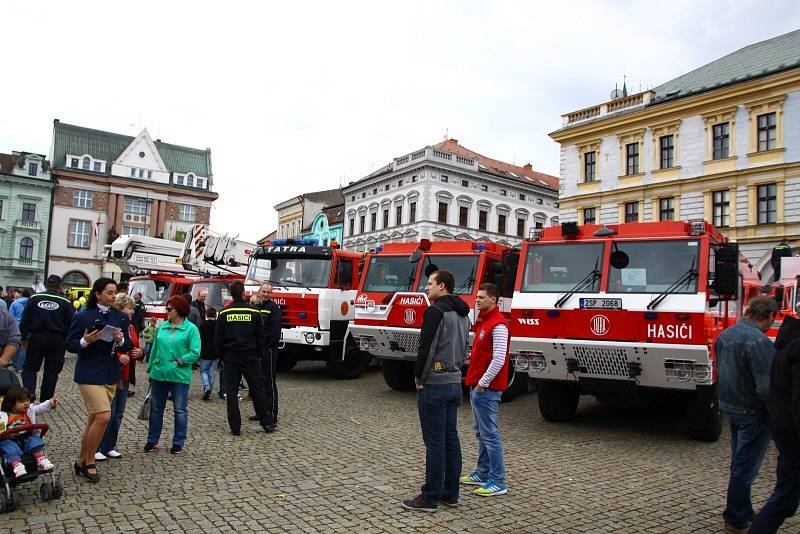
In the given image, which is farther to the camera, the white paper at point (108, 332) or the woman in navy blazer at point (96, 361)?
the white paper at point (108, 332)

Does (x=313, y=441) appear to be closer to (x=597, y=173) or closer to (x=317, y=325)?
(x=317, y=325)

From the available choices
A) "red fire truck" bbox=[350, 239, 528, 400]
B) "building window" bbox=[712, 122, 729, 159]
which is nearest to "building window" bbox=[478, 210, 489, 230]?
"building window" bbox=[712, 122, 729, 159]

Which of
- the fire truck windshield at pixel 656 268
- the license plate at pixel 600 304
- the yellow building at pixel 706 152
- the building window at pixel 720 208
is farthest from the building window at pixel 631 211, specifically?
the license plate at pixel 600 304

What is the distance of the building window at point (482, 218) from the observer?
5094cm

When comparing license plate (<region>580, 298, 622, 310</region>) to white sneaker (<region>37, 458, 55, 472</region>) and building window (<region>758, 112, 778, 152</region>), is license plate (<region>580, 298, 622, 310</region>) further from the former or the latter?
building window (<region>758, 112, 778, 152</region>)

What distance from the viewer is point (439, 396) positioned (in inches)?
203

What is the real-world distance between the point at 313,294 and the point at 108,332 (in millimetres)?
6835

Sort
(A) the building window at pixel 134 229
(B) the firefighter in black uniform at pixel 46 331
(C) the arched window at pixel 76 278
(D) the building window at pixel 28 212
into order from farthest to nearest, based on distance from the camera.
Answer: (A) the building window at pixel 134 229 → (C) the arched window at pixel 76 278 → (D) the building window at pixel 28 212 → (B) the firefighter in black uniform at pixel 46 331

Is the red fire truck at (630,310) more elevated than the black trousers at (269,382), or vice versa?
the red fire truck at (630,310)

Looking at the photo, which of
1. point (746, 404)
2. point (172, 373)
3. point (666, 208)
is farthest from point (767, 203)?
point (172, 373)

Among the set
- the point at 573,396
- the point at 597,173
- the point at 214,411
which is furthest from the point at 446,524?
the point at 597,173

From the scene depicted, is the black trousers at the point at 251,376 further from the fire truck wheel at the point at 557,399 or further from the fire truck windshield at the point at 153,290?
the fire truck windshield at the point at 153,290

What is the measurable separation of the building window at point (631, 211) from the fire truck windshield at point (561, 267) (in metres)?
26.6

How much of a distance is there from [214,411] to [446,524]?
18.6 ft
